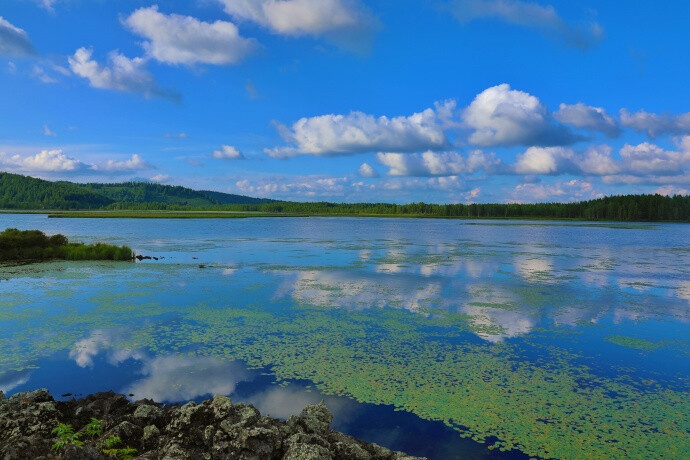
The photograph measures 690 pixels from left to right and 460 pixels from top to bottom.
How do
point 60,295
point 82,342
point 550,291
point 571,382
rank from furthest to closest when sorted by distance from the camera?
point 550,291, point 60,295, point 82,342, point 571,382

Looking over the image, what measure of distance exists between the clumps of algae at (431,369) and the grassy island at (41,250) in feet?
67.9

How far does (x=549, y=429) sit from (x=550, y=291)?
17113 millimetres

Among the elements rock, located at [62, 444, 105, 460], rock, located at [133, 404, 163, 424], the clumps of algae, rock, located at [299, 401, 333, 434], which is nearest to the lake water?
the clumps of algae

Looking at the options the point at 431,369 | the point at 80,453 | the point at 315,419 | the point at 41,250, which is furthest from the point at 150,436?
the point at 41,250

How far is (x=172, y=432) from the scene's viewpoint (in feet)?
26.1

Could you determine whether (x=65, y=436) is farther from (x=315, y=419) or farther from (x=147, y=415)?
(x=315, y=419)

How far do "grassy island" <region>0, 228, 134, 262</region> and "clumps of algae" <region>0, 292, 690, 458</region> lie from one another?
20709 mm

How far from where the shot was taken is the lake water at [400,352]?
30.7 feet

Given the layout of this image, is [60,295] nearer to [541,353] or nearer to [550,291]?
[541,353]

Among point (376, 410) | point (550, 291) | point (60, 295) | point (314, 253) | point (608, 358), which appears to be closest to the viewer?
point (376, 410)

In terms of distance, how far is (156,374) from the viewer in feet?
39.2

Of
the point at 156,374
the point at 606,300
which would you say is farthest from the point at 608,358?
the point at 156,374

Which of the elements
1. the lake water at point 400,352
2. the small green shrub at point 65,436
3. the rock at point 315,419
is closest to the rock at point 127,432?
the small green shrub at point 65,436

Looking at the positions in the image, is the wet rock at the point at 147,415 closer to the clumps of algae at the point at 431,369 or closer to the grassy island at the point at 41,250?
the clumps of algae at the point at 431,369
